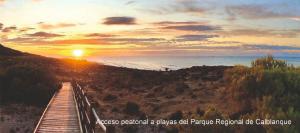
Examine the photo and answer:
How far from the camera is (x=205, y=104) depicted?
26359 millimetres

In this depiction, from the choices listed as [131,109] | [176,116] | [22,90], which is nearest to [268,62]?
[176,116]

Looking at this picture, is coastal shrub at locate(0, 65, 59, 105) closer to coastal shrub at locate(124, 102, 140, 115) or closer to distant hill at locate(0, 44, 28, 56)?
coastal shrub at locate(124, 102, 140, 115)

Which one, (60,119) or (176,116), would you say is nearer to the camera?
(60,119)

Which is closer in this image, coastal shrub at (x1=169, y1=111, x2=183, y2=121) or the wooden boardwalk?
the wooden boardwalk

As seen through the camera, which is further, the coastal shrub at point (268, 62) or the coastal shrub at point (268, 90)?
the coastal shrub at point (268, 62)

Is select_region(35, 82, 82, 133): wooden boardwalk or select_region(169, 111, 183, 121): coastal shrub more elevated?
select_region(35, 82, 82, 133): wooden boardwalk

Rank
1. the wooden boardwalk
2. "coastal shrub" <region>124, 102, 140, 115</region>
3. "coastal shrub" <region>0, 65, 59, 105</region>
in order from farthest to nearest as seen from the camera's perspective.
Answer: "coastal shrub" <region>0, 65, 59, 105</region>, "coastal shrub" <region>124, 102, 140, 115</region>, the wooden boardwalk

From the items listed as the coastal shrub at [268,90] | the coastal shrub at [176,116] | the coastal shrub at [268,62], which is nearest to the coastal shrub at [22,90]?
the coastal shrub at [176,116]

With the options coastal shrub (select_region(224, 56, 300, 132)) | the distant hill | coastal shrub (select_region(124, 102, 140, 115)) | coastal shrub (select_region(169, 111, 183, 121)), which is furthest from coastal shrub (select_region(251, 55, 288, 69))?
the distant hill

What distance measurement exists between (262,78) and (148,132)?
5.78 m

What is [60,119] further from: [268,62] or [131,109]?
[268,62]

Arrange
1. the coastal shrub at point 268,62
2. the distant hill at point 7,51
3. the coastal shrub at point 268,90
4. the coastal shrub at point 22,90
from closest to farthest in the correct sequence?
the coastal shrub at point 268,90
the coastal shrub at point 268,62
the coastal shrub at point 22,90
the distant hill at point 7,51

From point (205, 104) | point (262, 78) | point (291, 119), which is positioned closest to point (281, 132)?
point (291, 119)

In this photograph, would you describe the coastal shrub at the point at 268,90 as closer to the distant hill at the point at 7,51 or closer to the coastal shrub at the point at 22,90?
the coastal shrub at the point at 22,90
